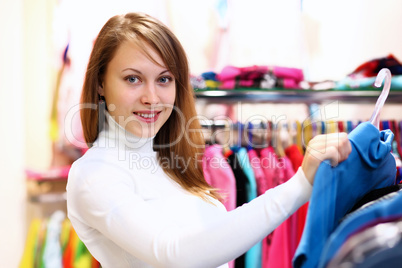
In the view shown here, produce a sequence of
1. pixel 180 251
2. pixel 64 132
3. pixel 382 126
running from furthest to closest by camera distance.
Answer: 1. pixel 64 132
2. pixel 382 126
3. pixel 180 251

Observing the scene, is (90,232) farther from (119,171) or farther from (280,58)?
(280,58)

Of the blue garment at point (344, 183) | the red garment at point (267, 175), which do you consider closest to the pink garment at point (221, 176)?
the red garment at point (267, 175)

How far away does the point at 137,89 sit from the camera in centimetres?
87

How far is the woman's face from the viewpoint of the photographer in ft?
2.83

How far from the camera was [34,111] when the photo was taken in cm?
199

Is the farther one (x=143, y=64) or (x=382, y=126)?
(x=382, y=126)

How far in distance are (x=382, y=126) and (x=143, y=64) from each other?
46.1 inches

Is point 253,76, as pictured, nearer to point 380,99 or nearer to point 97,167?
point 380,99

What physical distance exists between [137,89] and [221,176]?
2.20 ft

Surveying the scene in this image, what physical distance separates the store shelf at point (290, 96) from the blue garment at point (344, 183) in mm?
955

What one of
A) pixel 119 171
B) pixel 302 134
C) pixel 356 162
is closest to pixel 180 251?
pixel 119 171

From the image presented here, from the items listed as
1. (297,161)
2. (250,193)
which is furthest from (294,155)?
(250,193)

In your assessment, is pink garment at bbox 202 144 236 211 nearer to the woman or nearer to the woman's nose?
the woman

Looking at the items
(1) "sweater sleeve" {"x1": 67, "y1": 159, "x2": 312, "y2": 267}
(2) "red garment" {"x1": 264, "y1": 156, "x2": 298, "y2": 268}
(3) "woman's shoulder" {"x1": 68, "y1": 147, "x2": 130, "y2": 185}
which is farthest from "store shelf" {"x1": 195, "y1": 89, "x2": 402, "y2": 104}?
(1) "sweater sleeve" {"x1": 67, "y1": 159, "x2": 312, "y2": 267}
